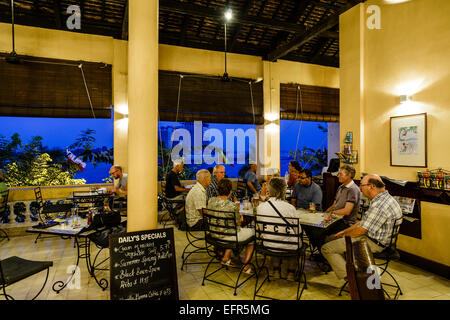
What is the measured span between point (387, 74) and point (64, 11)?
675 centimetres

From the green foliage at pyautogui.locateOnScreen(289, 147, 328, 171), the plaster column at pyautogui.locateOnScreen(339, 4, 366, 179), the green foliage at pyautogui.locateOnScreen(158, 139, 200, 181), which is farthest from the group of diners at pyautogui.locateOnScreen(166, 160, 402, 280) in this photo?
the green foliage at pyautogui.locateOnScreen(289, 147, 328, 171)

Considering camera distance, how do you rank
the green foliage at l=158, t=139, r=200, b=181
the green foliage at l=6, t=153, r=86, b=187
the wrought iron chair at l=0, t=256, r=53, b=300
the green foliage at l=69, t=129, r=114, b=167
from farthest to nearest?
the green foliage at l=69, t=129, r=114, b=167
the green foliage at l=158, t=139, r=200, b=181
the green foliage at l=6, t=153, r=86, b=187
the wrought iron chair at l=0, t=256, r=53, b=300

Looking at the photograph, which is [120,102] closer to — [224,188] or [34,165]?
[34,165]

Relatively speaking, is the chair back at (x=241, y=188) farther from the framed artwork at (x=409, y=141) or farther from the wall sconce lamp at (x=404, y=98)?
the wall sconce lamp at (x=404, y=98)

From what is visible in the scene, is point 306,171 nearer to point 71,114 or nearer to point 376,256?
point 376,256

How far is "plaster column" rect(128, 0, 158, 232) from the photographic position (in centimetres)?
252

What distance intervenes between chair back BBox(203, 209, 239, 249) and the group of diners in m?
0.09

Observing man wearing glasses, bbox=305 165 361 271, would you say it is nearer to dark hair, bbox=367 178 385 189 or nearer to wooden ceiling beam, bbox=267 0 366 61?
dark hair, bbox=367 178 385 189

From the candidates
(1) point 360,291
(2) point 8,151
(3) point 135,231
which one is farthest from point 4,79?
(1) point 360,291

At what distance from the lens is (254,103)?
7918 millimetres

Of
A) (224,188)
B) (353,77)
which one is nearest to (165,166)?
(224,188)

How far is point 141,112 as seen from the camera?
8.29 ft

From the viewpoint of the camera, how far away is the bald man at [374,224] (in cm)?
287

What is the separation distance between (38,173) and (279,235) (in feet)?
22.0
